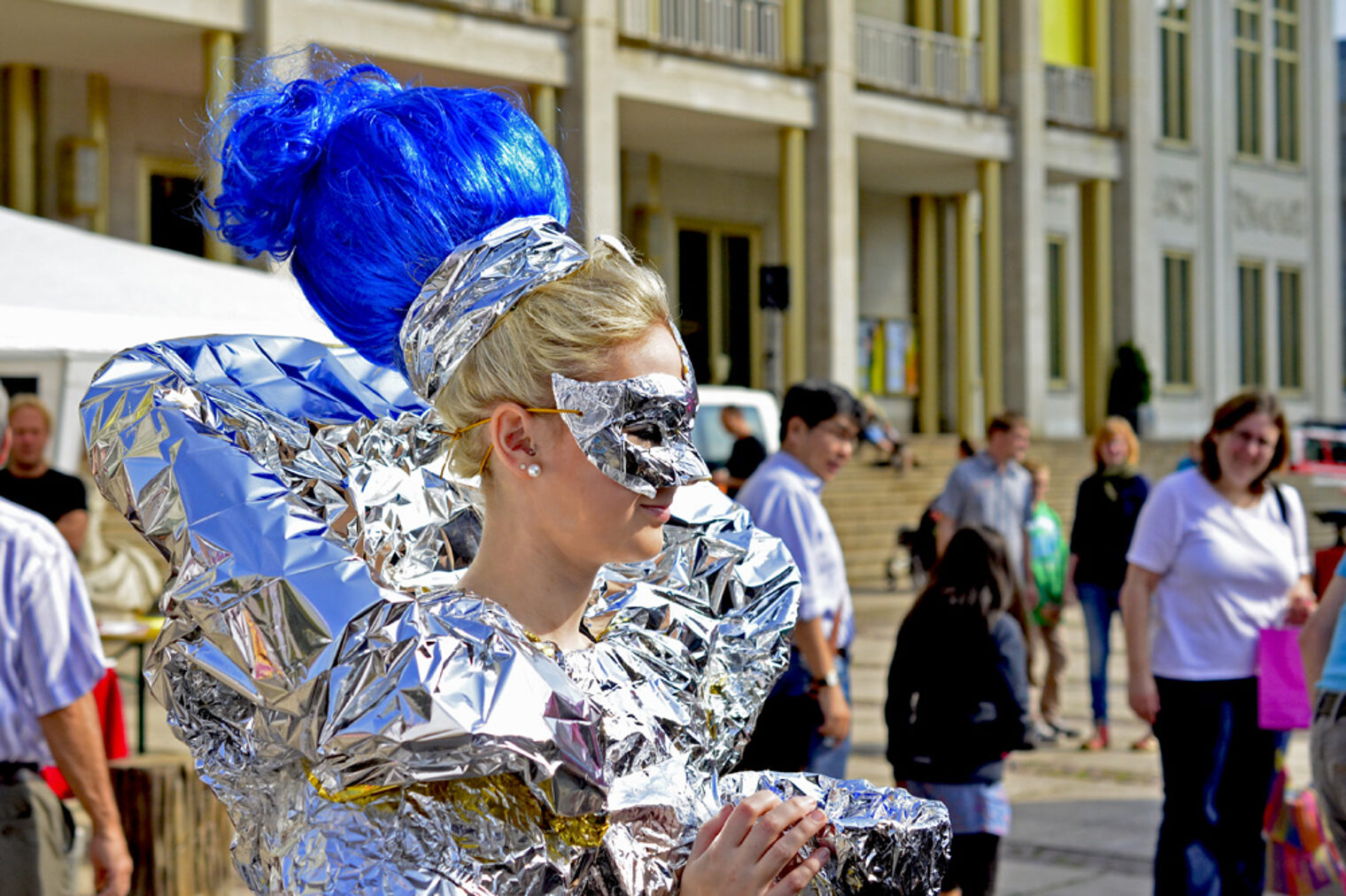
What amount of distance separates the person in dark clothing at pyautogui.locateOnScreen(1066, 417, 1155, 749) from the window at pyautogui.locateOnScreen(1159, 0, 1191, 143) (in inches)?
817

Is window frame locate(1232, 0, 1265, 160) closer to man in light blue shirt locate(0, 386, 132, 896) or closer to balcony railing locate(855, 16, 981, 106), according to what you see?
balcony railing locate(855, 16, 981, 106)

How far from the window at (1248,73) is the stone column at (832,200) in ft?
39.6

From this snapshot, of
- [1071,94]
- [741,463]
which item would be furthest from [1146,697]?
[1071,94]

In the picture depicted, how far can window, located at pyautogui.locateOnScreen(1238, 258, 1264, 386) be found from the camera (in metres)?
28.8

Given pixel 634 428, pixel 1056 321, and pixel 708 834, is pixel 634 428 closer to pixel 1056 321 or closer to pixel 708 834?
pixel 708 834

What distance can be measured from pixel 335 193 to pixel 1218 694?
386cm

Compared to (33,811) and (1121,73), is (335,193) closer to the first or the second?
(33,811)

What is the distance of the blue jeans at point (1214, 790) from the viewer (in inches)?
183

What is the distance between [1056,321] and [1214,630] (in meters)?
22.6

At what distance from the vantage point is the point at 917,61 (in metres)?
22.6

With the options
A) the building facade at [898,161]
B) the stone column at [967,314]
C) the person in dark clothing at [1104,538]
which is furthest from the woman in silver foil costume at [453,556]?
the stone column at [967,314]

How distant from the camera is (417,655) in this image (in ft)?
4.23

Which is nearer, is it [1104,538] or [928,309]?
[1104,538]

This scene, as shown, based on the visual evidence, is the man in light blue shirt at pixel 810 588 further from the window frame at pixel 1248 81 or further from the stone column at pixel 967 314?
the window frame at pixel 1248 81
